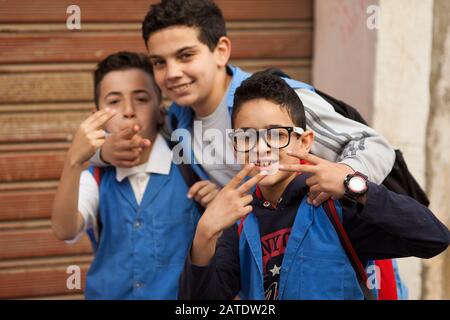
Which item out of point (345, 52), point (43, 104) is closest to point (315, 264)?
point (345, 52)

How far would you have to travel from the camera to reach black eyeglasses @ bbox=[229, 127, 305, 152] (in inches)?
101

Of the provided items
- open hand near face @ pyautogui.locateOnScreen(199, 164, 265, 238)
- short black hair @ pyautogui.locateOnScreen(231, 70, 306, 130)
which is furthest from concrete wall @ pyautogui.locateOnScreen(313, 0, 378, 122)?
open hand near face @ pyautogui.locateOnScreen(199, 164, 265, 238)

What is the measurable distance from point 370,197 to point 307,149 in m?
0.40

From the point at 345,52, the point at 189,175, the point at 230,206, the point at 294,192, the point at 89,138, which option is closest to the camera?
the point at 230,206

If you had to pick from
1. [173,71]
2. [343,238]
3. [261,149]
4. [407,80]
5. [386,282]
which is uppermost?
[173,71]

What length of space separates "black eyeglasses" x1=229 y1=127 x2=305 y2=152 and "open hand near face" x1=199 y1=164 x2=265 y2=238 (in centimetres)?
15

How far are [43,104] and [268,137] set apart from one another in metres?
2.41

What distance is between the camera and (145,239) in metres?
3.12

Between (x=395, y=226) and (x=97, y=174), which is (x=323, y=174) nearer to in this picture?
(x=395, y=226)

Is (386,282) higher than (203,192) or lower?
lower

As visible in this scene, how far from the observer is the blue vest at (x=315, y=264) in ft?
8.35

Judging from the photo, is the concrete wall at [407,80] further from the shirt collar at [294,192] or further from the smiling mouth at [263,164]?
the smiling mouth at [263,164]

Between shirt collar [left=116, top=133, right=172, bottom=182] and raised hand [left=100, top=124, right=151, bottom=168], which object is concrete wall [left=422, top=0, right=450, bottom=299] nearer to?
shirt collar [left=116, top=133, right=172, bottom=182]

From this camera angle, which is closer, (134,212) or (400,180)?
(400,180)
